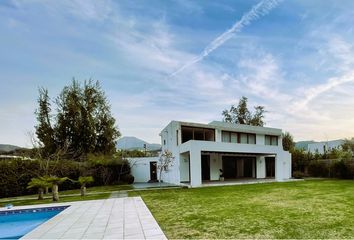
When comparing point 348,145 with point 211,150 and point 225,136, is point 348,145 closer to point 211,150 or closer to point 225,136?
point 225,136

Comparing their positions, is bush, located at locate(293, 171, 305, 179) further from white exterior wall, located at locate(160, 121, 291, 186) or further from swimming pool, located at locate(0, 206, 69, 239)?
swimming pool, located at locate(0, 206, 69, 239)

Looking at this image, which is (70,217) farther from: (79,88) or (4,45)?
(79,88)

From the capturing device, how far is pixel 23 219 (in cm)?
1193

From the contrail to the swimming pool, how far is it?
1173cm

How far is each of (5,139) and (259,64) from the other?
26930 mm

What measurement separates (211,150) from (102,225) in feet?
47.8

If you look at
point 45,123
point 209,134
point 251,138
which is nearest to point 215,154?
point 209,134

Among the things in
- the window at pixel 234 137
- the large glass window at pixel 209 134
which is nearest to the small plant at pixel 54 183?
the large glass window at pixel 209 134

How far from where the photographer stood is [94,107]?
35.3 meters

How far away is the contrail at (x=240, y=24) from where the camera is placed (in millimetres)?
13602

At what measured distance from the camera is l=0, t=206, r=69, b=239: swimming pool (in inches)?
401

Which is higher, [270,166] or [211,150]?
[211,150]

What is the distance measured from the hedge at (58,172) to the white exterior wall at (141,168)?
4.94 ft

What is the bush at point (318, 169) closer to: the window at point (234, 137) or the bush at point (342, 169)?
the bush at point (342, 169)
